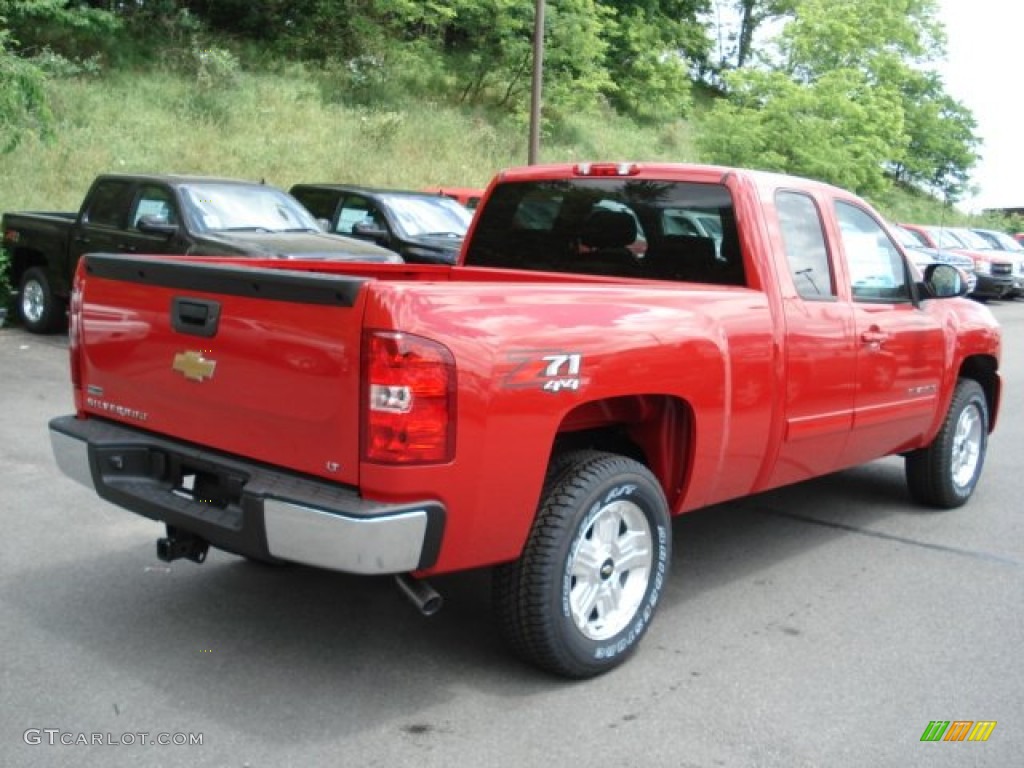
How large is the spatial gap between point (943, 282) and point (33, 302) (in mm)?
9843

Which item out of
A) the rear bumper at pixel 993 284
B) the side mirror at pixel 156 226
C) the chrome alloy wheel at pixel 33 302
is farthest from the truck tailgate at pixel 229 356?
the rear bumper at pixel 993 284

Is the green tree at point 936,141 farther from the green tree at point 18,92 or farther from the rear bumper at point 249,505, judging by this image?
the rear bumper at point 249,505

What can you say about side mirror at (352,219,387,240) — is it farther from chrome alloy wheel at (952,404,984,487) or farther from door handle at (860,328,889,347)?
door handle at (860,328,889,347)

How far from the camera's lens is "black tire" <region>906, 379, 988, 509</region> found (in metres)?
6.30

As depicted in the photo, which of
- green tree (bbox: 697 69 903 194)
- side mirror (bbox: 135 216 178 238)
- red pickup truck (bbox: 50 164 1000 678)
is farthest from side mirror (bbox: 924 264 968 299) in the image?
green tree (bbox: 697 69 903 194)

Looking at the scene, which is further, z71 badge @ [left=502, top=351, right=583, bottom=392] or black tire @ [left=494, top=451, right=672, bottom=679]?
black tire @ [left=494, top=451, right=672, bottom=679]

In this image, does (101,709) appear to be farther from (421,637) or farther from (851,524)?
(851,524)

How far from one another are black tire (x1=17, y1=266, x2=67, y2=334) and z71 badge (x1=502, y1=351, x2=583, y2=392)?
9610 mm

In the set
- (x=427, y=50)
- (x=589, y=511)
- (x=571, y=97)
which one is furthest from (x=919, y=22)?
(x=589, y=511)

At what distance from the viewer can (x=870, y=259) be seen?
5609mm

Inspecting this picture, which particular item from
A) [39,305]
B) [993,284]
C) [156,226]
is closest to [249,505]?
[156,226]

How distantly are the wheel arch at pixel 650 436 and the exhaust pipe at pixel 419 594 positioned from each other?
826mm

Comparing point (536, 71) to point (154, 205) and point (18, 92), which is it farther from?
point (18, 92)

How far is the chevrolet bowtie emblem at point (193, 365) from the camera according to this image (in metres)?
3.65
